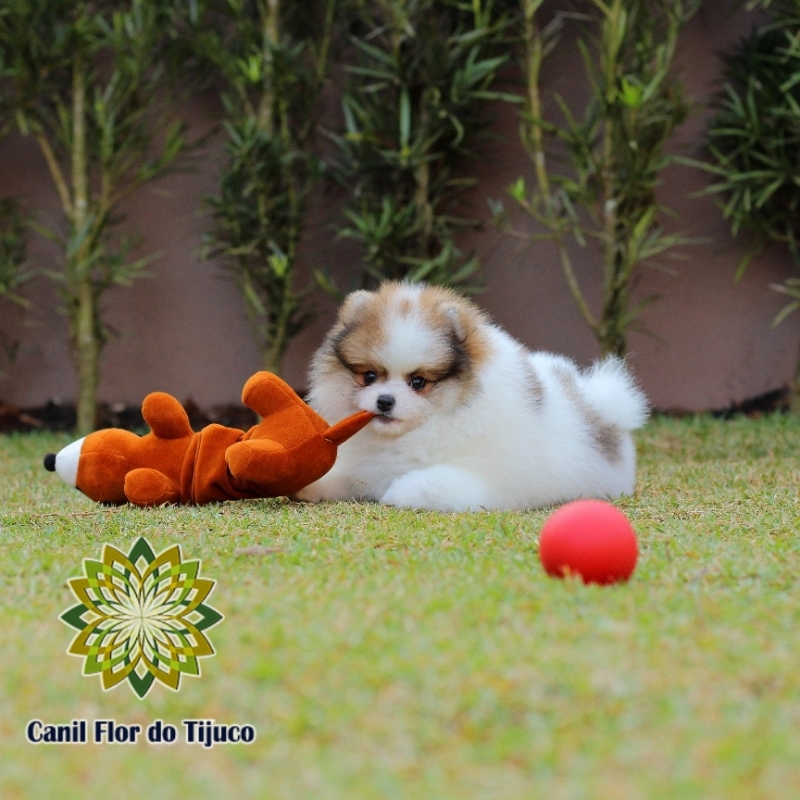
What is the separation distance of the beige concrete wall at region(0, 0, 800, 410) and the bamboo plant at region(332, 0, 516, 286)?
0.32m

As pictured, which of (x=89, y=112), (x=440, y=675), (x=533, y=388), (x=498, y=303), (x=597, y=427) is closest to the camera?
(x=440, y=675)

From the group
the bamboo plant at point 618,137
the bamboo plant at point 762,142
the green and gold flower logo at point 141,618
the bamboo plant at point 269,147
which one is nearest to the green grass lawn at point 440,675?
the green and gold flower logo at point 141,618

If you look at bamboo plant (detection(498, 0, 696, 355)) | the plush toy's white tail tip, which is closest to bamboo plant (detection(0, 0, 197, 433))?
bamboo plant (detection(498, 0, 696, 355))

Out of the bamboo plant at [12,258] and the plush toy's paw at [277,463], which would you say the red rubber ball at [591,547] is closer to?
the plush toy's paw at [277,463]

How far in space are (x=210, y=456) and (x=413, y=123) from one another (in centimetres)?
285

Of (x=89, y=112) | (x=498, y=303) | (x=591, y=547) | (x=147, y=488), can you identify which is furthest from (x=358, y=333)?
(x=89, y=112)

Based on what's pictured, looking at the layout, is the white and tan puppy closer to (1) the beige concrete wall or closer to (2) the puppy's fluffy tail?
(2) the puppy's fluffy tail

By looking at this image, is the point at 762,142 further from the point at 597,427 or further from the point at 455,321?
the point at 455,321

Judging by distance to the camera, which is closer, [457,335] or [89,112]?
[457,335]

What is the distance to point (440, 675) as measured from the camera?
1.25 meters

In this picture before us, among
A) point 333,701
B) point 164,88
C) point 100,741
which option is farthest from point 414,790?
point 164,88

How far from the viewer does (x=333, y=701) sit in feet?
3.91

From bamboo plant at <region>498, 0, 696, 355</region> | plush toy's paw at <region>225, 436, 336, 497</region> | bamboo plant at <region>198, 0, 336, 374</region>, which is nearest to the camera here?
plush toy's paw at <region>225, 436, 336, 497</region>

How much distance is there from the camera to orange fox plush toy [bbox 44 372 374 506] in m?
2.61
